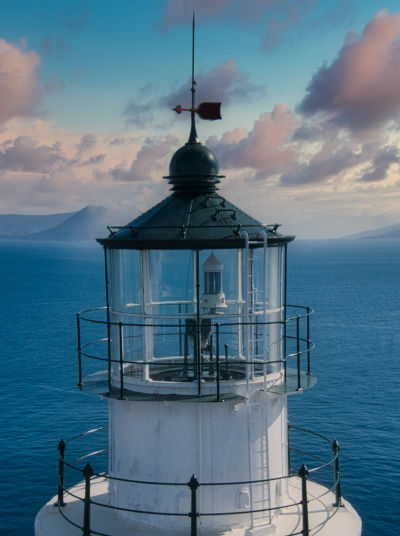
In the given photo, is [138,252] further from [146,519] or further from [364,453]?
[364,453]

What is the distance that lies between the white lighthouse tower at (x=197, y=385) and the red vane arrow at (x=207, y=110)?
421 mm

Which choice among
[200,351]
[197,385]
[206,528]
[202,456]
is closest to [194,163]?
[200,351]

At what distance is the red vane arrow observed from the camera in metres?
13.1

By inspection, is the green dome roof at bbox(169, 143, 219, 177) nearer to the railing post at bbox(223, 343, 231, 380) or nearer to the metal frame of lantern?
the metal frame of lantern

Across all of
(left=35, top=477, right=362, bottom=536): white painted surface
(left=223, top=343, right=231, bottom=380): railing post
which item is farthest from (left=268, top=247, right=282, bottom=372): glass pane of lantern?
(left=35, top=477, right=362, bottom=536): white painted surface

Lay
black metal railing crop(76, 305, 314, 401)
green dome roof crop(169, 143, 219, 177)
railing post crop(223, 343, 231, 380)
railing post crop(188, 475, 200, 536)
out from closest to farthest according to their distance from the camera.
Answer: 1. railing post crop(188, 475, 200, 536)
2. black metal railing crop(76, 305, 314, 401)
3. railing post crop(223, 343, 231, 380)
4. green dome roof crop(169, 143, 219, 177)

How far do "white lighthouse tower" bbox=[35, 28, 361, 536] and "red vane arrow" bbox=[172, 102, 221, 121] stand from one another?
1.38ft

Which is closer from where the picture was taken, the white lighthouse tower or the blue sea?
the white lighthouse tower

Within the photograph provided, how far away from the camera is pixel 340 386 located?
3916cm

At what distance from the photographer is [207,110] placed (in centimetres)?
1312

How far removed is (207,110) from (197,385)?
570cm

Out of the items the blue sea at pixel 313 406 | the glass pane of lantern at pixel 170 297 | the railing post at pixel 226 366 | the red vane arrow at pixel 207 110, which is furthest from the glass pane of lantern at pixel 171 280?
the blue sea at pixel 313 406

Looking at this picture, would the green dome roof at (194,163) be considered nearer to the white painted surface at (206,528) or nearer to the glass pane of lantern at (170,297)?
the glass pane of lantern at (170,297)

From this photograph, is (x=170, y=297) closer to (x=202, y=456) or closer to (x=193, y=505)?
(x=202, y=456)
